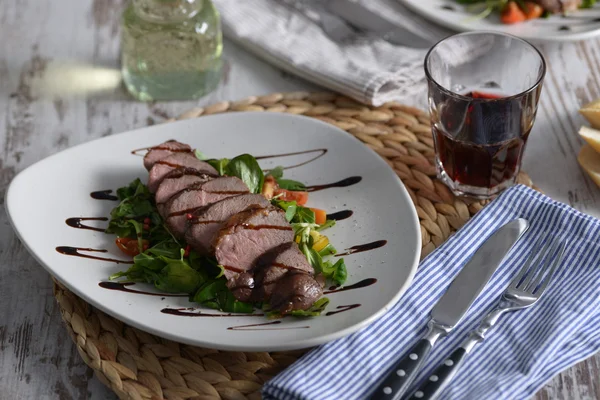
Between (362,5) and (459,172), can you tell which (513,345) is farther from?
(362,5)

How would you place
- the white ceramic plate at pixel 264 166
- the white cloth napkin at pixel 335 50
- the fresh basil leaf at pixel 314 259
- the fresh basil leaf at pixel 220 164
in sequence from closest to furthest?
the white ceramic plate at pixel 264 166 → the fresh basil leaf at pixel 314 259 → the fresh basil leaf at pixel 220 164 → the white cloth napkin at pixel 335 50

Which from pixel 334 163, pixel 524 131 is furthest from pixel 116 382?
pixel 524 131

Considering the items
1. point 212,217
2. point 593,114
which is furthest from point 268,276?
point 593,114

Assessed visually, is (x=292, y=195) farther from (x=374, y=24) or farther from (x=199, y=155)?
(x=374, y=24)

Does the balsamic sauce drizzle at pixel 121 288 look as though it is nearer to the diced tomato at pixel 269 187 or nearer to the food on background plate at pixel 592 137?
the diced tomato at pixel 269 187

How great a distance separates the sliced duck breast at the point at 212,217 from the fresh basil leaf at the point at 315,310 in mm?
402

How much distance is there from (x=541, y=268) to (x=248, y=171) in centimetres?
114

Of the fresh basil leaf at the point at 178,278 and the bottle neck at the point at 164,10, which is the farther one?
the bottle neck at the point at 164,10

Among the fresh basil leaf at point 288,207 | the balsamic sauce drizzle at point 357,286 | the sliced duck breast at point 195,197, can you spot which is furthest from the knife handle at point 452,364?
the sliced duck breast at point 195,197

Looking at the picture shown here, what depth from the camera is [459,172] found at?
3150mm

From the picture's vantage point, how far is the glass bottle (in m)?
3.63

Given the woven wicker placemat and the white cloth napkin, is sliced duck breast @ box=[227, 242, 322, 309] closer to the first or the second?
the woven wicker placemat

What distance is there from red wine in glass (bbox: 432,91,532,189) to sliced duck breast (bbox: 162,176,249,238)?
0.86m

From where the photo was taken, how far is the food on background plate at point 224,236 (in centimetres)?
254
